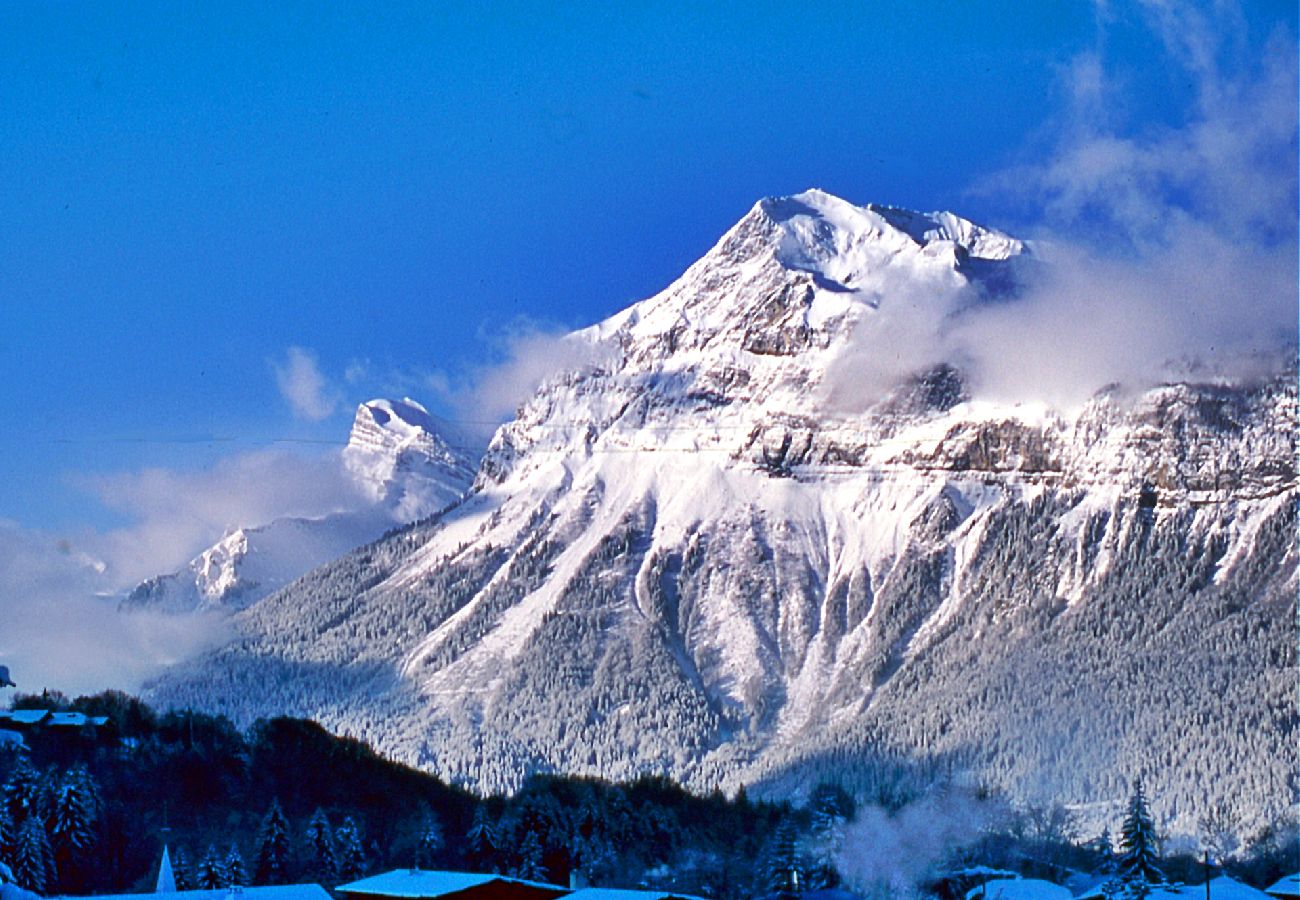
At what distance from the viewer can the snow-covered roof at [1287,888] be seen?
154125mm

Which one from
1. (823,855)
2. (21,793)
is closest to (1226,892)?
(823,855)

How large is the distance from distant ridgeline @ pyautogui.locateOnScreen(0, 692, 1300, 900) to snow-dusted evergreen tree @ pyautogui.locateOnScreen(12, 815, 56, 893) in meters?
0.13

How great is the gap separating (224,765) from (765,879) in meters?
44.6

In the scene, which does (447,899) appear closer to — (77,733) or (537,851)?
(537,851)

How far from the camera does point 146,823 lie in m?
160

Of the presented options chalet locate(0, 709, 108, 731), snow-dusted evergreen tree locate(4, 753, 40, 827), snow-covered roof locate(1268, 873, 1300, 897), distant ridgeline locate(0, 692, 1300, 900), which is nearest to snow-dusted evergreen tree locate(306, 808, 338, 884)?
Result: distant ridgeline locate(0, 692, 1300, 900)

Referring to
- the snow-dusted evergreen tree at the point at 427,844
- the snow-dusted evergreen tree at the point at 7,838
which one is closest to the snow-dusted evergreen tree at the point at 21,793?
the snow-dusted evergreen tree at the point at 7,838

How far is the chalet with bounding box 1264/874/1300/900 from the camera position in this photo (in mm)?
153750

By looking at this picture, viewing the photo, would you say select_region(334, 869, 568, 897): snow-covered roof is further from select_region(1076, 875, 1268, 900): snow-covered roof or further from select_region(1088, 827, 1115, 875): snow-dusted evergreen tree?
select_region(1088, 827, 1115, 875): snow-dusted evergreen tree

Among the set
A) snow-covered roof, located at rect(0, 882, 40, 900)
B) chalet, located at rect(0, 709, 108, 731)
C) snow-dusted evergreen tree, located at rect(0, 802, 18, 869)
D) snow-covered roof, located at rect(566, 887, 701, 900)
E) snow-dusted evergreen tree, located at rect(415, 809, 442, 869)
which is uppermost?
chalet, located at rect(0, 709, 108, 731)

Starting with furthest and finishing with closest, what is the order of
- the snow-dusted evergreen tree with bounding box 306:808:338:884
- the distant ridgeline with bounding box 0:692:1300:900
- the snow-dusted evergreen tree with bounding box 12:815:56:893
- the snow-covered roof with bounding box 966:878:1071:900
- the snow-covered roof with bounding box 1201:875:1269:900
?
the snow-dusted evergreen tree with bounding box 306:808:338:884 → the snow-covered roof with bounding box 966:878:1071:900 → the snow-covered roof with bounding box 1201:875:1269:900 → the distant ridgeline with bounding box 0:692:1300:900 → the snow-dusted evergreen tree with bounding box 12:815:56:893

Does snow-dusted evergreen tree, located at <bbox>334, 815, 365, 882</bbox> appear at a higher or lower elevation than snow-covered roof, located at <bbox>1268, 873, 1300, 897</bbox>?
higher

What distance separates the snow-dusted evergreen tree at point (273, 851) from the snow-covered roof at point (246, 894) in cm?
1933

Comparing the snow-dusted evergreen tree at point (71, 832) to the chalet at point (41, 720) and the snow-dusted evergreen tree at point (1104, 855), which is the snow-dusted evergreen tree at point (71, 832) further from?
the snow-dusted evergreen tree at point (1104, 855)
